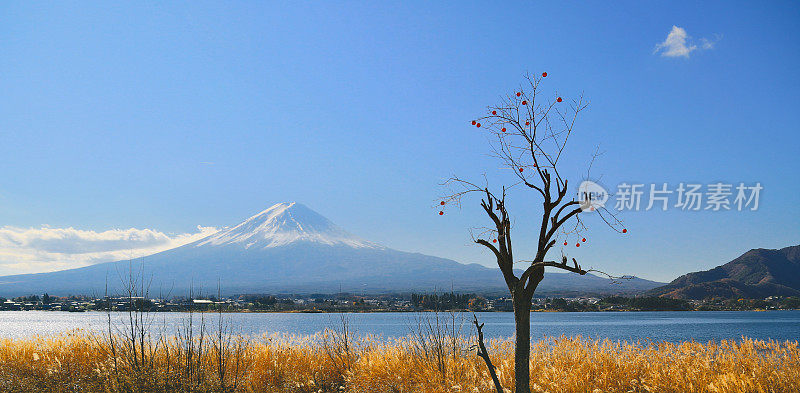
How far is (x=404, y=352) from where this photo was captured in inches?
489

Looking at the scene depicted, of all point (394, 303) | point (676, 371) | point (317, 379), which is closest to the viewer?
point (676, 371)

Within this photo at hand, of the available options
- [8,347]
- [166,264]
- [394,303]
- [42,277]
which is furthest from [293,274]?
[8,347]

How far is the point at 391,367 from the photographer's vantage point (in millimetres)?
11500

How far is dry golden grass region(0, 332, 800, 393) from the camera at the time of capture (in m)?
9.56

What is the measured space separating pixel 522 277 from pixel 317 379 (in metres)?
6.71

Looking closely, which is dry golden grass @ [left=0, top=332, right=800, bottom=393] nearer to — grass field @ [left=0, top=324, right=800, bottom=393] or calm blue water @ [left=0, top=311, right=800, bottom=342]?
grass field @ [left=0, top=324, right=800, bottom=393]

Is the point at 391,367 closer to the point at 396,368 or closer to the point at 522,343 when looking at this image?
the point at 396,368

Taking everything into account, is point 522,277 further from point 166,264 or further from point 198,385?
point 166,264

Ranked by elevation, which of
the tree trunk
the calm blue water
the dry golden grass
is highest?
the tree trunk

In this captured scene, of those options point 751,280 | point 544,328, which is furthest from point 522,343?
point 751,280

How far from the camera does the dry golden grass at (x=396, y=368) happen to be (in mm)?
9562

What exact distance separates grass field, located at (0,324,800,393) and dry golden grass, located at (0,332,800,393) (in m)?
0.02

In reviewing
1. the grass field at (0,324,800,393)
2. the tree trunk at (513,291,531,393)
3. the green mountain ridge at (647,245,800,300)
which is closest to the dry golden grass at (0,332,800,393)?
the grass field at (0,324,800,393)

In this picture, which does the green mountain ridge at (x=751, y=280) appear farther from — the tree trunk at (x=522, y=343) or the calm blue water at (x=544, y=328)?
the tree trunk at (x=522, y=343)
